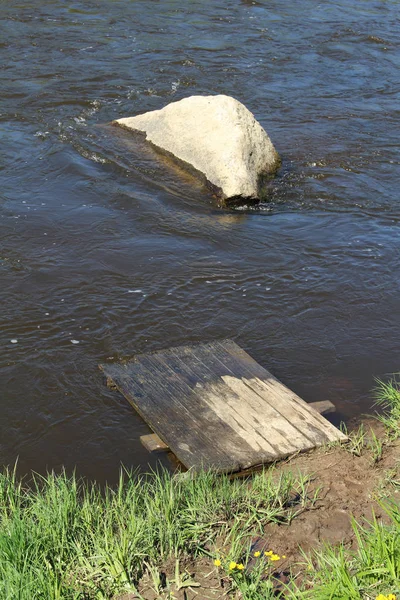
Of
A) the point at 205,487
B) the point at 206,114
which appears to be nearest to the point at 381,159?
the point at 206,114

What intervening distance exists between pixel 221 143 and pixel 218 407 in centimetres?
468

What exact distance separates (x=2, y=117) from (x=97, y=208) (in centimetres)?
328

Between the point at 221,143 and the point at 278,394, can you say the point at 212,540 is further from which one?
the point at 221,143

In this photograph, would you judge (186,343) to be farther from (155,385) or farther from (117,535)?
(117,535)

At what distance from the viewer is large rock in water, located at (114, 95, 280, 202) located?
8906mm

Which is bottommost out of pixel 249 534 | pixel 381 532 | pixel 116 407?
pixel 116 407

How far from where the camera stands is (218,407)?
17.3 ft

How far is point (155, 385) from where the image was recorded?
551 centimetres

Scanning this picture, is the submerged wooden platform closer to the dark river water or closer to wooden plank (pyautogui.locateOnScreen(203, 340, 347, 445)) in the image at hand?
wooden plank (pyautogui.locateOnScreen(203, 340, 347, 445))

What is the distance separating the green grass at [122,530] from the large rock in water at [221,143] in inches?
201

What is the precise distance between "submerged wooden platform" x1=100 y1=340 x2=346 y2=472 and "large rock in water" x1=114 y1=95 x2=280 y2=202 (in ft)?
10.9

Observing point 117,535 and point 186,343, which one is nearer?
point 117,535

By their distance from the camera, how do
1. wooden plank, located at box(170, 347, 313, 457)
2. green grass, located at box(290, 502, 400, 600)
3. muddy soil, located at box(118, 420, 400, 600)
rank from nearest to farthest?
green grass, located at box(290, 502, 400, 600), muddy soil, located at box(118, 420, 400, 600), wooden plank, located at box(170, 347, 313, 457)

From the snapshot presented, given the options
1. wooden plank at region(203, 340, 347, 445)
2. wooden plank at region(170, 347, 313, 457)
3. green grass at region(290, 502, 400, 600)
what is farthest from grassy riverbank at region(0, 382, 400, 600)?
wooden plank at region(203, 340, 347, 445)
